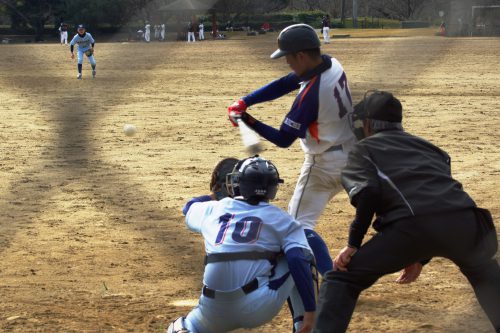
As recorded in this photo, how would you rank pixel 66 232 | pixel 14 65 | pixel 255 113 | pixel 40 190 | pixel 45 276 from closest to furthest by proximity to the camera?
pixel 45 276 < pixel 66 232 < pixel 40 190 < pixel 255 113 < pixel 14 65

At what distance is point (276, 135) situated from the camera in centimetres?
384

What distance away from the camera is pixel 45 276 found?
15.5ft

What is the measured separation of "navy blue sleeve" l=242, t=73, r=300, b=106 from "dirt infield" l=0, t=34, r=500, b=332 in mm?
990

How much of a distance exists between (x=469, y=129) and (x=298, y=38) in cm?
653

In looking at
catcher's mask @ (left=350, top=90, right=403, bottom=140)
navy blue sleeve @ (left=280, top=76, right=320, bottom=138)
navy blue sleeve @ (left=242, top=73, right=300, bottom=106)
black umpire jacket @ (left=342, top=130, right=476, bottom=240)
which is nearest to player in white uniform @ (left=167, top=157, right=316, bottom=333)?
black umpire jacket @ (left=342, top=130, right=476, bottom=240)

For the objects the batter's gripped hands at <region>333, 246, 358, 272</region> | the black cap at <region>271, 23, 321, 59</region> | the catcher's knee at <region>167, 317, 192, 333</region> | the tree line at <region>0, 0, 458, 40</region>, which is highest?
the tree line at <region>0, 0, 458, 40</region>

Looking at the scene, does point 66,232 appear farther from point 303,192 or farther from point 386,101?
point 386,101

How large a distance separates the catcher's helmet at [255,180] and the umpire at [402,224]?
0.85 feet

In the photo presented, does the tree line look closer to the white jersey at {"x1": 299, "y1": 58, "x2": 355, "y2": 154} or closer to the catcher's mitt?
the white jersey at {"x1": 299, "y1": 58, "x2": 355, "y2": 154}

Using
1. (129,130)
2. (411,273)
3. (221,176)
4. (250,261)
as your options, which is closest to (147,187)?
(129,130)

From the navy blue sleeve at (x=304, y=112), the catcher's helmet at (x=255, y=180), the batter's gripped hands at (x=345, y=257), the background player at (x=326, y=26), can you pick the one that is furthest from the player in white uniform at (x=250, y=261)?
the background player at (x=326, y=26)

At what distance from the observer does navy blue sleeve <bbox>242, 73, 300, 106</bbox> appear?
4.05 m

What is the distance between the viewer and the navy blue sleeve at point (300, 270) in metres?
3.02

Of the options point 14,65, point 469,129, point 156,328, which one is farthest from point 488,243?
point 14,65
